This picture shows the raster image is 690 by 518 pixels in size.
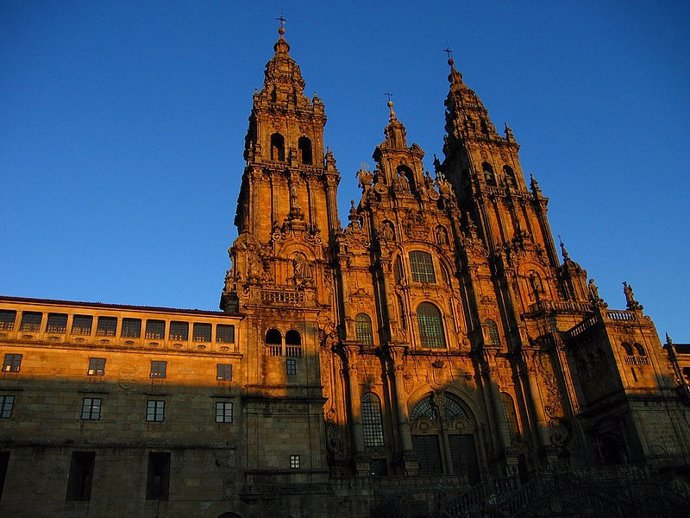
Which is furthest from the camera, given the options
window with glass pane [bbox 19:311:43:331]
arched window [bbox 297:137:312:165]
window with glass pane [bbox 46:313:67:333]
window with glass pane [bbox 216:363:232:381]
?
arched window [bbox 297:137:312:165]

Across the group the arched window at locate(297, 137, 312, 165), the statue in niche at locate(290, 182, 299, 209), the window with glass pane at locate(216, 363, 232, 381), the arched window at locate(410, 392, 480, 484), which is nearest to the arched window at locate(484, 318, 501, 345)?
the arched window at locate(410, 392, 480, 484)

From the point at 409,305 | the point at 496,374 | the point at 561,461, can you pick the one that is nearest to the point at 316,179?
the point at 409,305

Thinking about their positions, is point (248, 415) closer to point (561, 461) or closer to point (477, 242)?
point (561, 461)

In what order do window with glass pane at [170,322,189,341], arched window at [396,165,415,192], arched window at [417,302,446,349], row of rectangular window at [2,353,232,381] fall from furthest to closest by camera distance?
arched window at [396,165,415,192], arched window at [417,302,446,349], window with glass pane at [170,322,189,341], row of rectangular window at [2,353,232,381]

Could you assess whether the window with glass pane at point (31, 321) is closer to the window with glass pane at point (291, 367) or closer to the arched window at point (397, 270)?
the window with glass pane at point (291, 367)

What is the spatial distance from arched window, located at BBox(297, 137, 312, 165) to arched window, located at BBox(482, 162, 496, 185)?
55.1 ft

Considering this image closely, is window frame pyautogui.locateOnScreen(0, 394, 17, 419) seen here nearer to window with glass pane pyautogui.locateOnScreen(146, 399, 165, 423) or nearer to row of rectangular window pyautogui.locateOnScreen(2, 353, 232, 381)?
row of rectangular window pyautogui.locateOnScreen(2, 353, 232, 381)

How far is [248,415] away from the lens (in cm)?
3086

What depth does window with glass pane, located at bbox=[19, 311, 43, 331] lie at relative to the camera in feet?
96.3

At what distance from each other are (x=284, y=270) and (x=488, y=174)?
2447cm

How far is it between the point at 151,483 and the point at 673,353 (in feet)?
120

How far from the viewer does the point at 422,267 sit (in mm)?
47094

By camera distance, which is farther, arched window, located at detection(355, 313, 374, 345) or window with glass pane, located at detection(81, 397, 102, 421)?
arched window, located at detection(355, 313, 374, 345)

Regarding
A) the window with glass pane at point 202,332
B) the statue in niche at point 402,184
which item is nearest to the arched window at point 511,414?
the statue in niche at point 402,184
